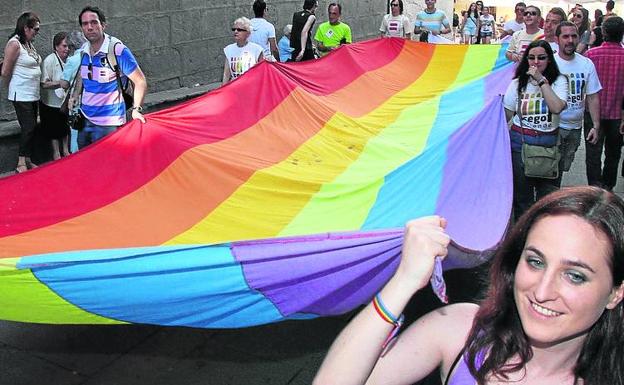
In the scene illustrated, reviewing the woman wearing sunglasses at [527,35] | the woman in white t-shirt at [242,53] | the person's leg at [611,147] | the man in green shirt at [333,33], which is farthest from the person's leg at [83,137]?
the man in green shirt at [333,33]

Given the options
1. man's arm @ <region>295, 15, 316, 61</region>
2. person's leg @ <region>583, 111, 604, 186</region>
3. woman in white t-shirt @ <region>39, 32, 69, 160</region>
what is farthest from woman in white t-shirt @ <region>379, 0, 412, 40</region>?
woman in white t-shirt @ <region>39, 32, 69, 160</region>

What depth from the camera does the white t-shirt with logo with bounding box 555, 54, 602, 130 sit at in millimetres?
5789

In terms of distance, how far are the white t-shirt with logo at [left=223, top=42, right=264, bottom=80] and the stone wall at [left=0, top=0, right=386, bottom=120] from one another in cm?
207

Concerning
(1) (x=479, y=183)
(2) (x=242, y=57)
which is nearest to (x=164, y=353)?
(1) (x=479, y=183)

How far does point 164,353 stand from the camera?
14.5 feet

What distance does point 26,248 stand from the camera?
3.95 metres

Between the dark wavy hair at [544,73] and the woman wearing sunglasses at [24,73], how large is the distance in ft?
15.4

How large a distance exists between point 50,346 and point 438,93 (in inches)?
183

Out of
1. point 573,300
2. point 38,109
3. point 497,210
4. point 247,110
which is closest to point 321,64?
point 247,110

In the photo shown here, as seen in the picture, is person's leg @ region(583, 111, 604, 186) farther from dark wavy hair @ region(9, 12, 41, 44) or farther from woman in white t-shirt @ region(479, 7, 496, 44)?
woman in white t-shirt @ region(479, 7, 496, 44)

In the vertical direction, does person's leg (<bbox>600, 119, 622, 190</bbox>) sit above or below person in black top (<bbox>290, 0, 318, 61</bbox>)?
below

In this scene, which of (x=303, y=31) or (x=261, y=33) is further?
(x=303, y=31)

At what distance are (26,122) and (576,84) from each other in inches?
209

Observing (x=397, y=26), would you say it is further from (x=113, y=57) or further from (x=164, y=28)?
(x=113, y=57)
